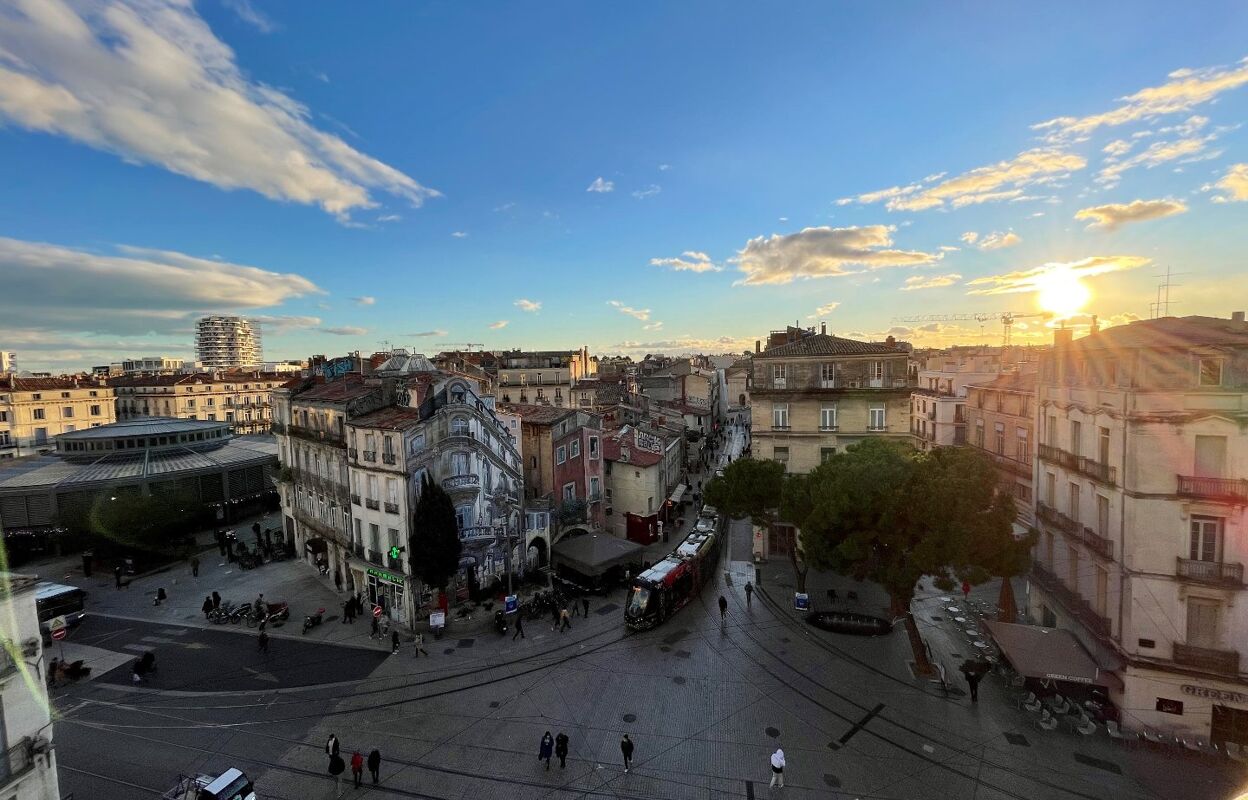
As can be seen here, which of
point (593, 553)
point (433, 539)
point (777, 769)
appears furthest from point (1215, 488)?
point (433, 539)

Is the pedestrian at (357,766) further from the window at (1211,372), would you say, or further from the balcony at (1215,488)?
the window at (1211,372)

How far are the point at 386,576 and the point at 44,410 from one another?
8223 centimetres

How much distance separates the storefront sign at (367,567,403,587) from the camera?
31.0 m

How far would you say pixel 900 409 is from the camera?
3756 cm

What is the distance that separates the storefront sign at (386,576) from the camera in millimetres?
31031

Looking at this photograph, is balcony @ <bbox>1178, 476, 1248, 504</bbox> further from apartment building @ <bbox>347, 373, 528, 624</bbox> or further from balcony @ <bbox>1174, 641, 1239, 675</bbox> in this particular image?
apartment building @ <bbox>347, 373, 528, 624</bbox>

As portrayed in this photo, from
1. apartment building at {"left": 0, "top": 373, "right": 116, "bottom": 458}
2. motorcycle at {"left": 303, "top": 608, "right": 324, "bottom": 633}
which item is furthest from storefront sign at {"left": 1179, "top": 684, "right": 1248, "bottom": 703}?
apartment building at {"left": 0, "top": 373, "right": 116, "bottom": 458}

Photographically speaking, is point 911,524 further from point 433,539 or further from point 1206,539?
point 433,539

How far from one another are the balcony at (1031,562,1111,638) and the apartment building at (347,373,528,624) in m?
28.9

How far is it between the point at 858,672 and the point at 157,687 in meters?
32.4

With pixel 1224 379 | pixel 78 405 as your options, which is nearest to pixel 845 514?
pixel 1224 379

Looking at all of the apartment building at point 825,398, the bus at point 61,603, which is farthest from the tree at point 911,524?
the bus at point 61,603

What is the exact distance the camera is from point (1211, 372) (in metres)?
19.5

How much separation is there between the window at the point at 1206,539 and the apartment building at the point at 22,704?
35.7 m
